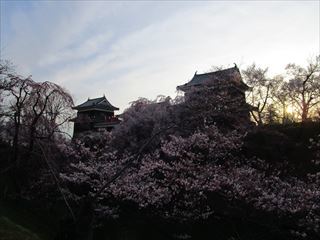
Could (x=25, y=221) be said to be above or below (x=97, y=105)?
below

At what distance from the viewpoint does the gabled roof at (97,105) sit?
3956 cm

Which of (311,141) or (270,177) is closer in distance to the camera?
(270,177)

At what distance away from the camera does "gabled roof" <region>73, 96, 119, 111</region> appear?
130ft

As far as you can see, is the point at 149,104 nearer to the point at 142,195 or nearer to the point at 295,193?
the point at 142,195

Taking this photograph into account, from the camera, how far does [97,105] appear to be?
39688 mm

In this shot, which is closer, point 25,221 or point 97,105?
point 25,221

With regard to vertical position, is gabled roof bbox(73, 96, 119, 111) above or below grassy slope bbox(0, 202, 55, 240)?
above

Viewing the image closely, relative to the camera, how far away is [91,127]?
3353 centimetres

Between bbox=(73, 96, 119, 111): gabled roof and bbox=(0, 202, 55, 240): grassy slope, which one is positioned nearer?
bbox=(0, 202, 55, 240): grassy slope

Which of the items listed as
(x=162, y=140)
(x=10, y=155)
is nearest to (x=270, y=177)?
(x=162, y=140)

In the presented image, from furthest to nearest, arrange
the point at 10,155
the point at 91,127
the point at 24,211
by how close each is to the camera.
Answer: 1. the point at 91,127
2. the point at 10,155
3. the point at 24,211

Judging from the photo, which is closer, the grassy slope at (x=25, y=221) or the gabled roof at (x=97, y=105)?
the grassy slope at (x=25, y=221)

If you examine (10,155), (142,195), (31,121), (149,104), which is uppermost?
(149,104)

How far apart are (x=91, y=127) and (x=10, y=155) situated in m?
13.7
